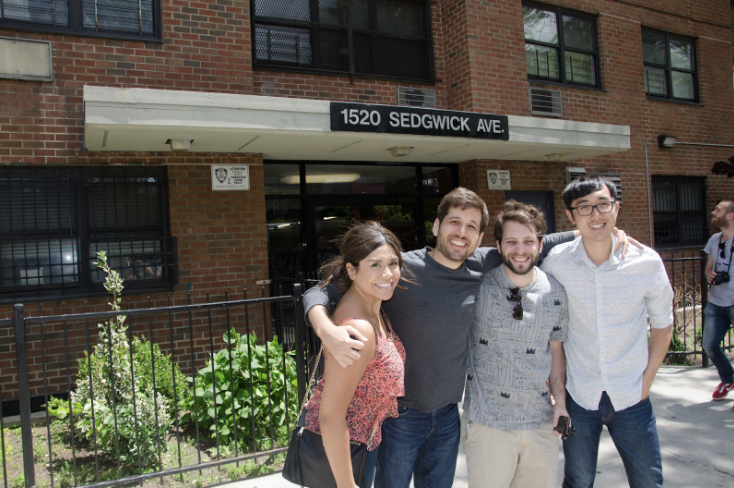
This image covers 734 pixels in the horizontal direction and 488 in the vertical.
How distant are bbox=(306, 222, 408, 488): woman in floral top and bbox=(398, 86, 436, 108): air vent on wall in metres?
5.89

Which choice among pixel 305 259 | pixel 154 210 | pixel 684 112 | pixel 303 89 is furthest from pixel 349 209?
pixel 684 112

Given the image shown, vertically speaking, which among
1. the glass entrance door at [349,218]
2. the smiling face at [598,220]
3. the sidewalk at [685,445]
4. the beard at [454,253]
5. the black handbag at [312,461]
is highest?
the glass entrance door at [349,218]

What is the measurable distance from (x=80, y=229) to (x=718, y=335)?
6.66 m

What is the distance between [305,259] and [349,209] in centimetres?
103

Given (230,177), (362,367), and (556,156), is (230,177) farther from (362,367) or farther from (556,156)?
(556,156)

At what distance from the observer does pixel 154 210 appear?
6.09 metres

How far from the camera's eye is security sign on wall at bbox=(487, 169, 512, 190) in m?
8.05

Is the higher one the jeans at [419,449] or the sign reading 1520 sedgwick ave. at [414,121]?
the sign reading 1520 sedgwick ave. at [414,121]

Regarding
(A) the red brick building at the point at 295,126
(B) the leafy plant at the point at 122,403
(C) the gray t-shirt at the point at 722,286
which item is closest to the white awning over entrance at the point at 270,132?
(A) the red brick building at the point at 295,126

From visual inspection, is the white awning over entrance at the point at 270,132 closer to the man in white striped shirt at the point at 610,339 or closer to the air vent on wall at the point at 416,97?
the air vent on wall at the point at 416,97

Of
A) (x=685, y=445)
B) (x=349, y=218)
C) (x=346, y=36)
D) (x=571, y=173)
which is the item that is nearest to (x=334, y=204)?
(x=349, y=218)

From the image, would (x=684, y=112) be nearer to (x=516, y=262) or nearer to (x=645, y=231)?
(x=645, y=231)

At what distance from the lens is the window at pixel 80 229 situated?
5.46 metres

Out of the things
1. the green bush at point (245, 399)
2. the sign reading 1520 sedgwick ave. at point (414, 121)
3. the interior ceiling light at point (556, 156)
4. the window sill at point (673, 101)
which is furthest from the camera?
the window sill at point (673, 101)
